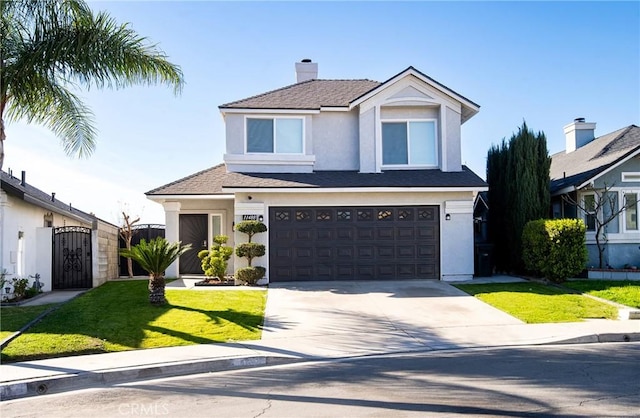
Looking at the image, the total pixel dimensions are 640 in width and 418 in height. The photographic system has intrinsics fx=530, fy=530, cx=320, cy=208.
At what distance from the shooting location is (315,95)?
1997 cm

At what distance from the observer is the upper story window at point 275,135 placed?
60.7 feet

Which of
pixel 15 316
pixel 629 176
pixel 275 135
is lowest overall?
pixel 15 316

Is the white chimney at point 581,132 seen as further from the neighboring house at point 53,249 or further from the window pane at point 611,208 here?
the neighboring house at point 53,249

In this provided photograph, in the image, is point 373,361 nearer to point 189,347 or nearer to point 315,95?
point 189,347

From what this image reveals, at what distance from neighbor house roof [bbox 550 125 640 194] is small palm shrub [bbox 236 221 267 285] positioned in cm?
1073

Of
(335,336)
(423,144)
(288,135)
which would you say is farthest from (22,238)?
(423,144)

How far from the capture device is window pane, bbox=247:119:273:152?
18.5 m

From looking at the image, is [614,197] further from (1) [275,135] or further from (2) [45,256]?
(2) [45,256]

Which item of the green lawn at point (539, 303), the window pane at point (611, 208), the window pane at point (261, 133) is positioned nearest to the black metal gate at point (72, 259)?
the window pane at point (261, 133)

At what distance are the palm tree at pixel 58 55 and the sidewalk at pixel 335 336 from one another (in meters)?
4.97

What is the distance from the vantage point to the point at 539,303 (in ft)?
43.1

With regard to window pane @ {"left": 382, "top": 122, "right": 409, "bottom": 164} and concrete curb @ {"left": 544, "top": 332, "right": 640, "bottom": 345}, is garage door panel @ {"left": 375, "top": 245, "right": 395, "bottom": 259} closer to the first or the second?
window pane @ {"left": 382, "top": 122, "right": 409, "bottom": 164}

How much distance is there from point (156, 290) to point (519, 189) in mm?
12627

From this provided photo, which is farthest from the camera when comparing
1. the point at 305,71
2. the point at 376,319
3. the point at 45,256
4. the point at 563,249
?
the point at 305,71
